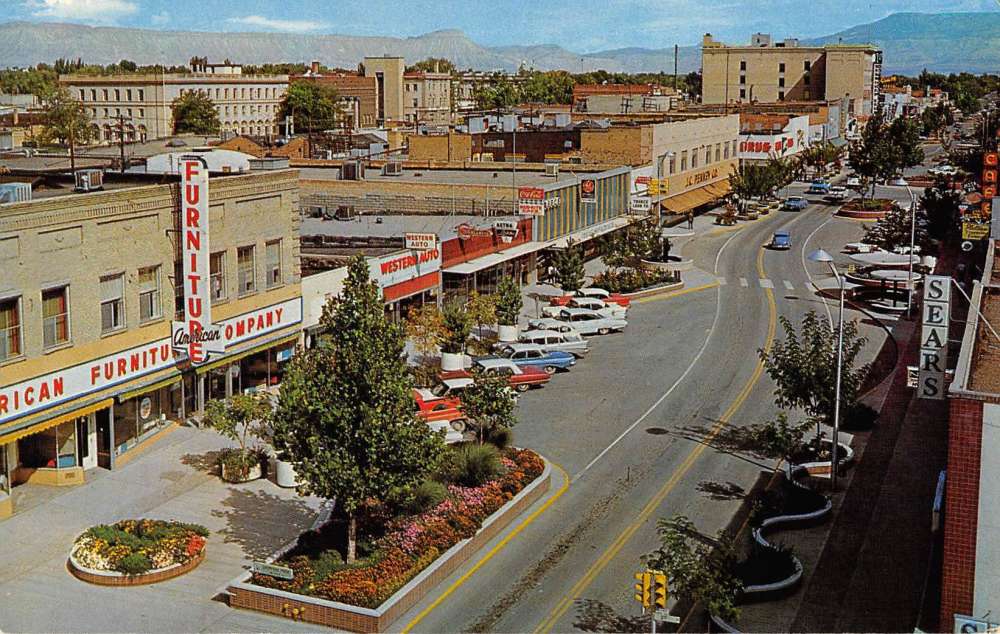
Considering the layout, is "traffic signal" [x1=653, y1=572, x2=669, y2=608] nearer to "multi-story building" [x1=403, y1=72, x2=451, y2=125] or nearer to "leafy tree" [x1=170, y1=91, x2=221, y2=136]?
"leafy tree" [x1=170, y1=91, x2=221, y2=136]

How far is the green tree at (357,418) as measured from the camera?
23953 millimetres

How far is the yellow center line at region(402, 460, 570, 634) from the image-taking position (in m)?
23.6

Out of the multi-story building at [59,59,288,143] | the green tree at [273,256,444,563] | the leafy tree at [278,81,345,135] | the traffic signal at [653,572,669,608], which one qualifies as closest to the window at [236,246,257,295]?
the green tree at [273,256,444,563]

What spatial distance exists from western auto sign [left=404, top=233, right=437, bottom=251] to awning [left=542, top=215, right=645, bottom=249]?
1312 cm

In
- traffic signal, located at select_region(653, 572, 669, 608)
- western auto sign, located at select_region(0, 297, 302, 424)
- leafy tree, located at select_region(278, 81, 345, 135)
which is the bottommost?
traffic signal, located at select_region(653, 572, 669, 608)

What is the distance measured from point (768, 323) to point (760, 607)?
30611 millimetres

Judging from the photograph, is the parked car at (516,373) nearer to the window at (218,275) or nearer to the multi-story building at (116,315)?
the multi-story building at (116,315)

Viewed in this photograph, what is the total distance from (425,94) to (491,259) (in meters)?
128

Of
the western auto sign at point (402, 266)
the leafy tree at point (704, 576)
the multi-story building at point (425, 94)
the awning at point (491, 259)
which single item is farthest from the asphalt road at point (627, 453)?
the multi-story building at point (425, 94)

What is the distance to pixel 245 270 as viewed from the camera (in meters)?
37.6

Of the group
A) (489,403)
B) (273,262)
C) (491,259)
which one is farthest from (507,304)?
(489,403)

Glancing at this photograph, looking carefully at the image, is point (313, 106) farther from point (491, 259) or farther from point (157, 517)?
point (157, 517)

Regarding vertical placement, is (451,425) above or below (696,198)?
below

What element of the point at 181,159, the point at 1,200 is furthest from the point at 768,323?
the point at 1,200
